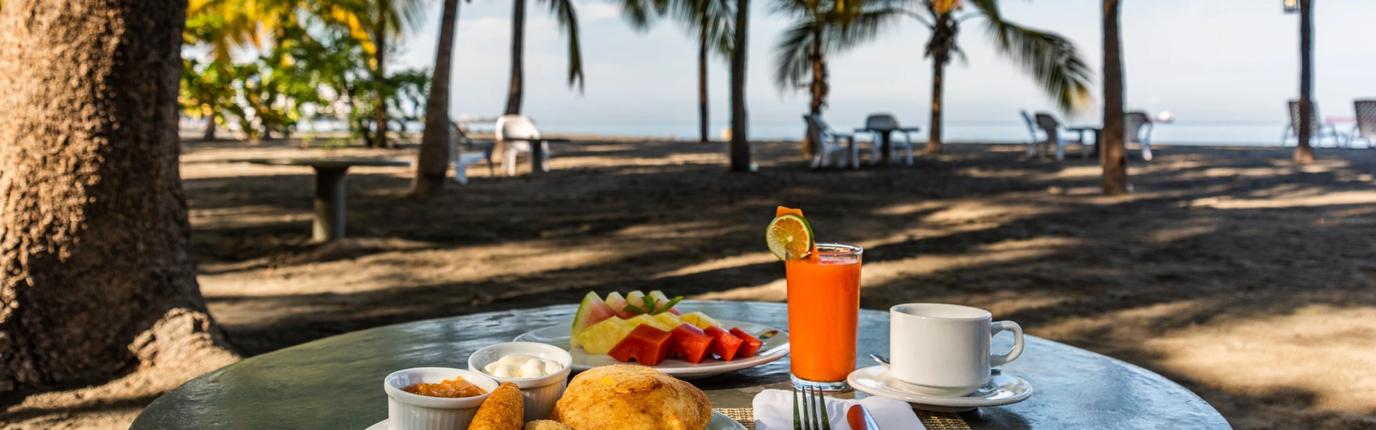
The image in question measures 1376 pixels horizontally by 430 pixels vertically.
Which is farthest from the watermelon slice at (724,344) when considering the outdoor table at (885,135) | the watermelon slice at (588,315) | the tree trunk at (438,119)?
the outdoor table at (885,135)

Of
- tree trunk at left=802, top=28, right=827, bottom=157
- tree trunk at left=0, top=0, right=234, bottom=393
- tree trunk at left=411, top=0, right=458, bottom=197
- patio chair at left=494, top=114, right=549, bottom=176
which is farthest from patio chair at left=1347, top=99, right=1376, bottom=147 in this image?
tree trunk at left=0, top=0, right=234, bottom=393

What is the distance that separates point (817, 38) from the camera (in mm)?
20719

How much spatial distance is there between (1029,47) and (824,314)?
1926cm

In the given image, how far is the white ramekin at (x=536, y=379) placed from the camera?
3.59 ft

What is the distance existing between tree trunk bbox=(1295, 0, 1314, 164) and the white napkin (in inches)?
716

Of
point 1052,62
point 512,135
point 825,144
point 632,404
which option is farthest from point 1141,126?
point 632,404

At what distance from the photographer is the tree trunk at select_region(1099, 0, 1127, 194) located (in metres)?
11.9

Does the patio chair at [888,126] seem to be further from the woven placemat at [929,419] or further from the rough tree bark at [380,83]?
the woven placemat at [929,419]

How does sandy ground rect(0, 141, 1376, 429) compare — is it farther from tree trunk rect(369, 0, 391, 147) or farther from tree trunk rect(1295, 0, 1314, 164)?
tree trunk rect(369, 0, 391, 147)

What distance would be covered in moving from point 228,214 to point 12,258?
7.21 meters

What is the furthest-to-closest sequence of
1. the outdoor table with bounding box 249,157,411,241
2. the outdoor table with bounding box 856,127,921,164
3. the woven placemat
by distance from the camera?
the outdoor table with bounding box 856,127,921,164
the outdoor table with bounding box 249,157,411,241
the woven placemat

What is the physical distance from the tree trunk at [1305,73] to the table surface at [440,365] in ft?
57.6

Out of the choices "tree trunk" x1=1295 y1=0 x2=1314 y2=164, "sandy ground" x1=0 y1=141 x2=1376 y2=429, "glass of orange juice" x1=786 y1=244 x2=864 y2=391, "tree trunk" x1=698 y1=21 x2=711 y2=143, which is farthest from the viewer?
"tree trunk" x1=698 y1=21 x2=711 y2=143

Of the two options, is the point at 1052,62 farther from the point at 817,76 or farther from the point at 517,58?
the point at 517,58
